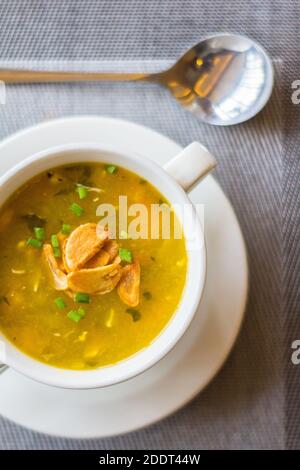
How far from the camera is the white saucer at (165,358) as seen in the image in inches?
53.7

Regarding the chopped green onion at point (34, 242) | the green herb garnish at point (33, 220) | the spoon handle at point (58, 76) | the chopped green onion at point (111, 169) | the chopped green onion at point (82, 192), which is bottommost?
the chopped green onion at point (34, 242)

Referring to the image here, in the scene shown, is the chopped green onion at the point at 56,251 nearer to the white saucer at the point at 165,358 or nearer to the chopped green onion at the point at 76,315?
the chopped green onion at the point at 76,315

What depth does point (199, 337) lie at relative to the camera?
4.53 feet

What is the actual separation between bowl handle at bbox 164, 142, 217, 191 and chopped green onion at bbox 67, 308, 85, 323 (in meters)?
0.32

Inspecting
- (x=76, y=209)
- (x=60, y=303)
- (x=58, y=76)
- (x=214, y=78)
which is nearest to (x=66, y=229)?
(x=76, y=209)

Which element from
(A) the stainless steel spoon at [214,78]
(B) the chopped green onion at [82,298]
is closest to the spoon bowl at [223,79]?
(A) the stainless steel spoon at [214,78]

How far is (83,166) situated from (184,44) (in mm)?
488

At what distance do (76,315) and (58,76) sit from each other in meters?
0.60

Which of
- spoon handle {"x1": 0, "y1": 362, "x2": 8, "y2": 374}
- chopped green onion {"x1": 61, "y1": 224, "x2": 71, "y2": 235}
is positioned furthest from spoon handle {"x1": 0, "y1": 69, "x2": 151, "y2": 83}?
spoon handle {"x1": 0, "y1": 362, "x2": 8, "y2": 374}

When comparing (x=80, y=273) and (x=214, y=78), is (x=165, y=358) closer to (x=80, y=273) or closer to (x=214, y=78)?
(x=80, y=273)

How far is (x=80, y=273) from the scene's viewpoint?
1248 millimetres
